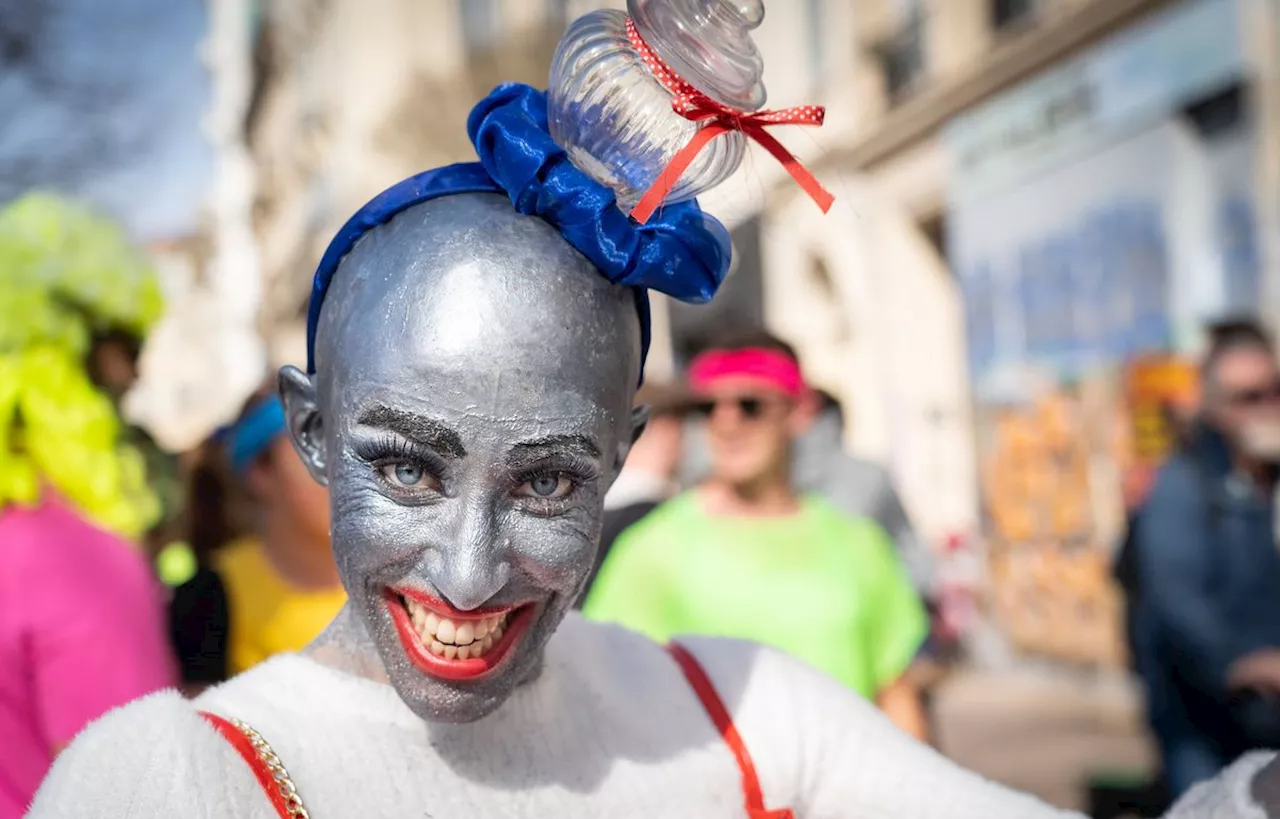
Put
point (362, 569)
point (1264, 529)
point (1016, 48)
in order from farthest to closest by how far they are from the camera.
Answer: point (1016, 48)
point (1264, 529)
point (362, 569)

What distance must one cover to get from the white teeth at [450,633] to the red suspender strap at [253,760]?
0.20 m

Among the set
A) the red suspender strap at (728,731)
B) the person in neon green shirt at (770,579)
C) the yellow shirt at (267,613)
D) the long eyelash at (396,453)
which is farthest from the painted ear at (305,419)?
the yellow shirt at (267,613)

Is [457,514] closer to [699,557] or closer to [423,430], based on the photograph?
[423,430]

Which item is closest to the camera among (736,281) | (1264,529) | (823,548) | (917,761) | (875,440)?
(917,761)

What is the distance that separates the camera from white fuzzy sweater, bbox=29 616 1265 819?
1205 millimetres

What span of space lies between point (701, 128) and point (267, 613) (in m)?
2.25

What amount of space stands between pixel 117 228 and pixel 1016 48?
8356 millimetres

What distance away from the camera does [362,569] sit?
1.32m

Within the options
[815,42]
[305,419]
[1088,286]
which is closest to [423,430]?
[305,419]

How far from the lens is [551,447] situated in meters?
1.32

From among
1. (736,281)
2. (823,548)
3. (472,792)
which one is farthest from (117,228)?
(736,281)

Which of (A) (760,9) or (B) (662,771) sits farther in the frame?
(B) (662,771)

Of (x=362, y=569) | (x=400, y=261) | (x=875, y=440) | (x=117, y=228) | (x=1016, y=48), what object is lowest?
(x=875, y=440)

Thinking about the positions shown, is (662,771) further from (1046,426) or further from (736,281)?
(736,281)
